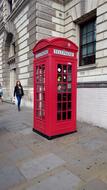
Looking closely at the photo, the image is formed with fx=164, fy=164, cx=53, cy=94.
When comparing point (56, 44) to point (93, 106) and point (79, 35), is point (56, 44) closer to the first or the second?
point (93, 106)

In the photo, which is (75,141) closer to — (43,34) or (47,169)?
(47,169)

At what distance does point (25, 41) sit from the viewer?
10.3 m

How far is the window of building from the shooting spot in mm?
7221

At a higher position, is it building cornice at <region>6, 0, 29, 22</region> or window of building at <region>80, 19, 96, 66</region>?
building cornice at <region>6, 0, 29, 22</region>

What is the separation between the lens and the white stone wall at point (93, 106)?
5.92m

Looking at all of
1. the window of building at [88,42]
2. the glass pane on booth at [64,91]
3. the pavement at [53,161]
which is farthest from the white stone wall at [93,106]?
the window of building at [88,42]

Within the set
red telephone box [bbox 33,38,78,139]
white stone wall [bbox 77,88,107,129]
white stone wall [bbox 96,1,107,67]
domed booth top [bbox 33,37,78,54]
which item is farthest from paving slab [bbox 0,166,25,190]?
white stone wall [bbox 96,1,107,67]

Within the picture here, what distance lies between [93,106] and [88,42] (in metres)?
3.09

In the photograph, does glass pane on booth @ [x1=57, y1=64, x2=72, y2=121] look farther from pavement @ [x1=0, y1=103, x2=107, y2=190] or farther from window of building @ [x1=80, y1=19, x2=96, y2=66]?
window of building @ [x1=80, y1=19, x2=96, y2=66]

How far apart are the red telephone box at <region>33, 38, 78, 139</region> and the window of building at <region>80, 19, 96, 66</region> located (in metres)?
2.52

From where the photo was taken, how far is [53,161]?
11.3 feet

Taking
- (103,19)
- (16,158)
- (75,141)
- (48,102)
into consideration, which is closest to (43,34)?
(103,19)

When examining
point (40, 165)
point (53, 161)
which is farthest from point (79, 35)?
point (40, 165)

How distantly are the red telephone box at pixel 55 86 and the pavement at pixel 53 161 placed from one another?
0.39 meters
